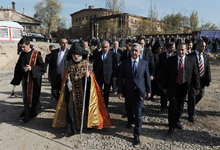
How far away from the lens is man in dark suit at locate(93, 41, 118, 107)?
5199mm

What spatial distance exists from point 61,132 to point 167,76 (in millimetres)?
2755

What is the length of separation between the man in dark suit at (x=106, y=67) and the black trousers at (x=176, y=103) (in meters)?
1.70

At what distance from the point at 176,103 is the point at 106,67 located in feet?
6.74

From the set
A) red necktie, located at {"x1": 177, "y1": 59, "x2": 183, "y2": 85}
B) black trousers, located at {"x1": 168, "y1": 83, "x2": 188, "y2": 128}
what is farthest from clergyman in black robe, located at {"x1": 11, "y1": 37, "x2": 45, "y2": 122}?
red necktie, located at {"x1": 177, "y1": 59, "x2": 183, "y2": 85}

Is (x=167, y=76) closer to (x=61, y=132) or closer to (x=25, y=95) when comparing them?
(x=61, y=132)

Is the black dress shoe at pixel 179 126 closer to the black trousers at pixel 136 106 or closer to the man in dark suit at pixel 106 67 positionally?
the black trousers at pixel 136 106

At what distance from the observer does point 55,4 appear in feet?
155

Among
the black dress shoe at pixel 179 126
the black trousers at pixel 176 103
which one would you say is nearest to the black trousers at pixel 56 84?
the black trousers at pixel 176 103

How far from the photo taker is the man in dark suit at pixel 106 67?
5.20 metres

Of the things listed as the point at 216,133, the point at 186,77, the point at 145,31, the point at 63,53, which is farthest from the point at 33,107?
Result: the point at 145,31

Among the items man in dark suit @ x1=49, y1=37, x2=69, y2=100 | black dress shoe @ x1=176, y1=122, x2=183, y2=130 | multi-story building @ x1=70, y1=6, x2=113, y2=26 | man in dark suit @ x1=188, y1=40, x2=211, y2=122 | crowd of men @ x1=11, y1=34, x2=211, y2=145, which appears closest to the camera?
crowd of men @ x1=11, y1=34, x2=211, y2=145

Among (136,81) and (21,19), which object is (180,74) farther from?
(21,19)

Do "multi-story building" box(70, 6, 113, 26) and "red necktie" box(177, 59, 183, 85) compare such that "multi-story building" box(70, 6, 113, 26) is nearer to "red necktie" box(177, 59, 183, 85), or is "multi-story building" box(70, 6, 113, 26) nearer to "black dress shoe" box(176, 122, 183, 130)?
"red necktie" box(177, 59, 183, 85)

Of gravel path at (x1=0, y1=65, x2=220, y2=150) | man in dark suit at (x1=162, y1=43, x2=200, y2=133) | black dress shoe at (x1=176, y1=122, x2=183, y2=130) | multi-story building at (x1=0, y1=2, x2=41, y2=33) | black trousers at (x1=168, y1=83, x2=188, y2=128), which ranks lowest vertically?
gravel path at (x1=0, y1=65, x2=220, y2=150)
